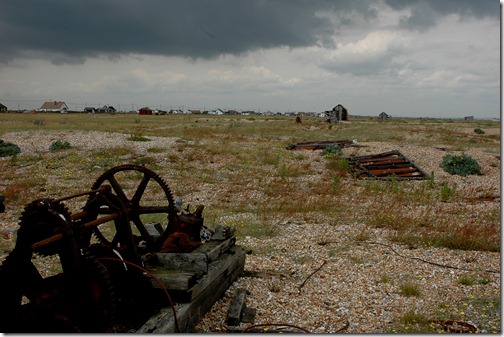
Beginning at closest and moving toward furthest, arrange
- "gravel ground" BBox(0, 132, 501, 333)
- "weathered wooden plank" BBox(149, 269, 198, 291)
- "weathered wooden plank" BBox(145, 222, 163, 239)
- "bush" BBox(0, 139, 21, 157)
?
"weathered wooden plank" BBox(149, 269, 198, 291) < "gravel ground" BBox(0, 132, 501, 333) < "weathered wooden plank" BBox(145, 222, 163, 239) < "bush" BBox(0, 139, 21, 157)

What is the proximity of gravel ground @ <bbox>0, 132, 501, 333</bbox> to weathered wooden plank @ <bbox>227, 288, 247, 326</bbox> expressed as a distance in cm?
15

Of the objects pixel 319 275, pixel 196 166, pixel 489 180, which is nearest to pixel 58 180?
pixel 196 166

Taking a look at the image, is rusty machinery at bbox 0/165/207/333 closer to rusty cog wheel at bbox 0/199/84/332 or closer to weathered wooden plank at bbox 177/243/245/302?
rusty cog wheel at bbox 0/199/84/332

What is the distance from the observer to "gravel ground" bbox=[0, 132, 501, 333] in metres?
5.68

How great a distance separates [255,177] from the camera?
55.0ft

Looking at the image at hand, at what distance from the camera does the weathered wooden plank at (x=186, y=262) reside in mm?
5492

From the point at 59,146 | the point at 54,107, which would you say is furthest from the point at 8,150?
the point at 54,107

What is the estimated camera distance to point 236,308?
5.66 m

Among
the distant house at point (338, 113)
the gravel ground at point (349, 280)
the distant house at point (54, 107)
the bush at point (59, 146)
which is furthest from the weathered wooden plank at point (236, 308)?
the distant house at point (54, 107)

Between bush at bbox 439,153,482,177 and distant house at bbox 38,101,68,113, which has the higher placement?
distant house at bbox 38,101,68,113

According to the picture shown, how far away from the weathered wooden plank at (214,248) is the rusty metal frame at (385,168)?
11497mm

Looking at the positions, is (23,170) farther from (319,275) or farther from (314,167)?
(319,275)

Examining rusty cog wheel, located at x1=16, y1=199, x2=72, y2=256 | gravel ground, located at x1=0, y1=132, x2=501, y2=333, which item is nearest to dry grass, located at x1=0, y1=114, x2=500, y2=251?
gravel ground, located at x1=0, y1=132, x2=501, y2=333

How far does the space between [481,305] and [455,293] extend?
49 cm
